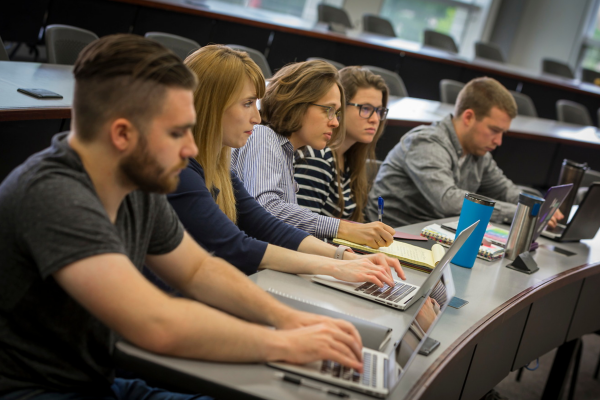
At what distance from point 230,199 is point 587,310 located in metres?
1.56

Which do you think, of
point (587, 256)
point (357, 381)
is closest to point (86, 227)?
point (357, 381)

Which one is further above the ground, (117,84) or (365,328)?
(117,84)

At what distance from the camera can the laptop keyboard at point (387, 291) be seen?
1.39m

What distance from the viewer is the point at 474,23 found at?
9.67m

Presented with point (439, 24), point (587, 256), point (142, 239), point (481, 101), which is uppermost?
point (439, 24)

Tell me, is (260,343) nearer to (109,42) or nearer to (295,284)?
(295,284)

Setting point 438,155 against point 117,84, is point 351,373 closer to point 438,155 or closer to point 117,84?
point 117,84

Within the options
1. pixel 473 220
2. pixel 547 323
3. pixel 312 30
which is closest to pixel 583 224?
pixel 547 323

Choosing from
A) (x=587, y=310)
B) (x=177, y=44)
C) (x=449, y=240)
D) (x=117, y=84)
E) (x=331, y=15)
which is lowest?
(x=587, y=310)

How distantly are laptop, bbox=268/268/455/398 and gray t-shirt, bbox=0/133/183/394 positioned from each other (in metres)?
0.31

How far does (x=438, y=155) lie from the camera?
8.44 ft

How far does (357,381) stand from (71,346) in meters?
0.47

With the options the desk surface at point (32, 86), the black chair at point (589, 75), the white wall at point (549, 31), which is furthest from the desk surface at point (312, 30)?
the white wall at point (549, 31)

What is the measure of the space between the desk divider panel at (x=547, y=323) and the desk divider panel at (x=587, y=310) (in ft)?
0.17
